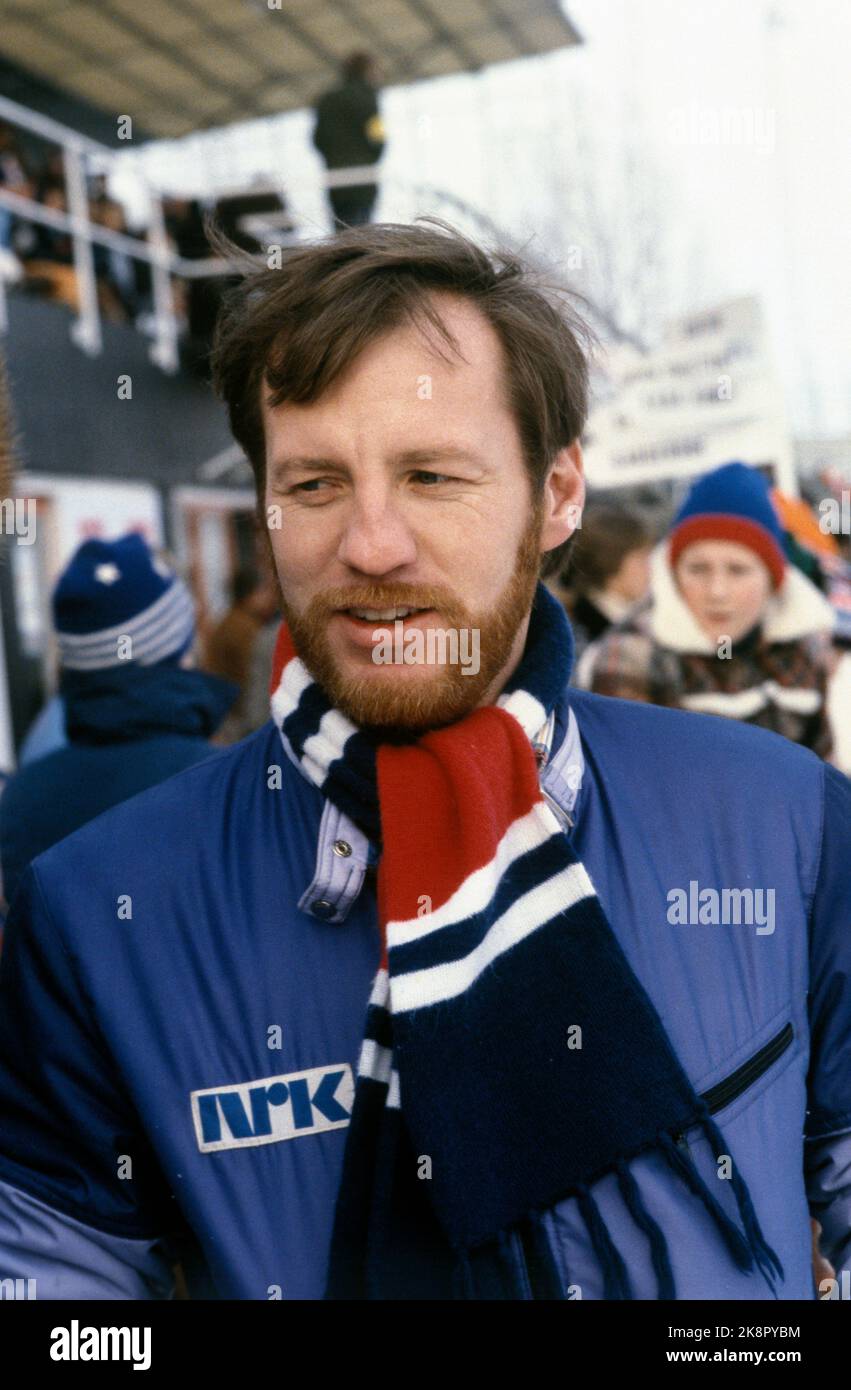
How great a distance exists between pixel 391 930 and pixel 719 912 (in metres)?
0.36

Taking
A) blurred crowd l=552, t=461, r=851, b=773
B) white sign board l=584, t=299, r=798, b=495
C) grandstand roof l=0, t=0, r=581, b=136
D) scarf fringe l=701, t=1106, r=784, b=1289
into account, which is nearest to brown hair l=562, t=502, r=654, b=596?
white sign board l=584, t=299, r=798, b=495

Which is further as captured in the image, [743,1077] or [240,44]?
[240,44]

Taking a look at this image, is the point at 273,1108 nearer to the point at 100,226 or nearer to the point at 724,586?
the point at 724,586

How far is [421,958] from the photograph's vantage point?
1360 millimetres

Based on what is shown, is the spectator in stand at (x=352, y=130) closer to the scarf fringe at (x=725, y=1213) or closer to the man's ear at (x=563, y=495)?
the man's ear at (x=563, y=495)

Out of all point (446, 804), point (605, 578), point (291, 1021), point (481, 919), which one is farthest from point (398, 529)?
point (605, 578)

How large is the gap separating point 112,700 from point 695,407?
3.32m

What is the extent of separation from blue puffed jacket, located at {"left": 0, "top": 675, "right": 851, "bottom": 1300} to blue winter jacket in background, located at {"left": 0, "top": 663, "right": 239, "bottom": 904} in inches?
45.8

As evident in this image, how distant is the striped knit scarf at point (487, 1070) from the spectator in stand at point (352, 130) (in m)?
7.21

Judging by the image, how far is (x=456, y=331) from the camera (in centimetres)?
155

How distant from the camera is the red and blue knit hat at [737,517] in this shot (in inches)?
150

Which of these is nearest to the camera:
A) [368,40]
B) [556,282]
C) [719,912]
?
[719,912]
